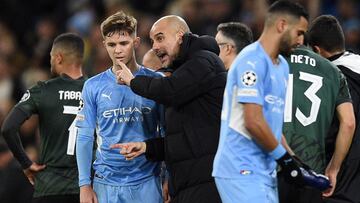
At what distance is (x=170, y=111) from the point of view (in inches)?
284

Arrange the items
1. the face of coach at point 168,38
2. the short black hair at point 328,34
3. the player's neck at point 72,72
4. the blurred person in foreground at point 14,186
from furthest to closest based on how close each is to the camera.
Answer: the blurred person in foreground at point 14,186, the player's neck at point 72,72, the short black hair at point 328,34, the face of coach at point 168,38

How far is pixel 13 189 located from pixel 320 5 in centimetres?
566

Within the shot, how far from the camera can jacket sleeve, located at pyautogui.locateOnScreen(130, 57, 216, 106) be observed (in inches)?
271

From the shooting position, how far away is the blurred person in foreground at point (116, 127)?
292 inches

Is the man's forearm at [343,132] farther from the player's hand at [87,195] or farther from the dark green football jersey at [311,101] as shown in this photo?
the player's hand at [87,195]

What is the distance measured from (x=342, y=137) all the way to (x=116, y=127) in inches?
76.4

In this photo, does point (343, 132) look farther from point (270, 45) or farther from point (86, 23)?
point (86, 23)

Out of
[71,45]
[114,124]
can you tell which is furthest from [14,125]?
[114,124]

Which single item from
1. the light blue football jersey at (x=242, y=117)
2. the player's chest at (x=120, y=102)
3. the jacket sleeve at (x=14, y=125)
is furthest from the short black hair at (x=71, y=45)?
the light blue football jersey at (x=242, y=117)

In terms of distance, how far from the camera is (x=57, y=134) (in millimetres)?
8422

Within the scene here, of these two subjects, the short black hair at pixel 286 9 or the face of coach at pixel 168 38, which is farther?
the face of coach at pixel 168 38

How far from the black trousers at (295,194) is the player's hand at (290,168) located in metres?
1.23

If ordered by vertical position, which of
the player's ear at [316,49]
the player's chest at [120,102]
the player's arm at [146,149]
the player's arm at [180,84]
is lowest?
the player's arm at [146,149]

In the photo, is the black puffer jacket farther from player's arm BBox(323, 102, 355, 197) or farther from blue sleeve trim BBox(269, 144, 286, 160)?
player's arm BBox(323, 102, 355, 197)
